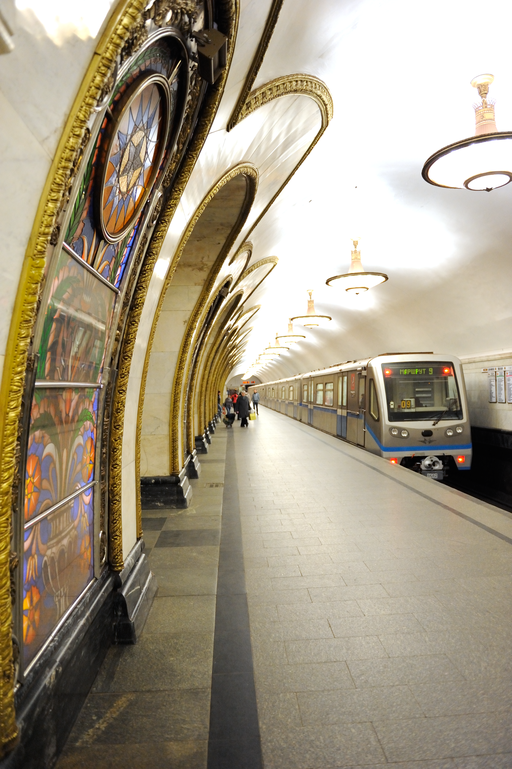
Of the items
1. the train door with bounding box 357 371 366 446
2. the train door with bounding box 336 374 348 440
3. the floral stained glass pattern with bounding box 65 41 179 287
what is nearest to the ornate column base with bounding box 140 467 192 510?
the floral stained glass pattern with bounding box 65 41 179 287

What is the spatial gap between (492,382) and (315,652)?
33.0 ft

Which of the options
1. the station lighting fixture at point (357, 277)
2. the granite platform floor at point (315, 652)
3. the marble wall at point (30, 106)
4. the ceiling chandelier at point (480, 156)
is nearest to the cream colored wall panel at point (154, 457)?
the granite platform floor at point (315, 652)

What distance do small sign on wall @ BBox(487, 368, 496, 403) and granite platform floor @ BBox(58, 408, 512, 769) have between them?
653cm

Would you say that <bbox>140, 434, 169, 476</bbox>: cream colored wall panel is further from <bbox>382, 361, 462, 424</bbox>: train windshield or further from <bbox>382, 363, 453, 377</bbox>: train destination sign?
<bbox>382, 363, 453, 377</bbox>: train destination sign

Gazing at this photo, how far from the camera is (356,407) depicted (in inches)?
473

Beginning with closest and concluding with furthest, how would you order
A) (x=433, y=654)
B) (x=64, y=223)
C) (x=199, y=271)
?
(x=64, y=223) < (x=433, y=654) < (x=199, y=271)

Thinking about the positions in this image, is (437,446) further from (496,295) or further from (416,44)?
(416,44)

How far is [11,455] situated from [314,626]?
7.65 ft

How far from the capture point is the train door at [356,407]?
11.5 m

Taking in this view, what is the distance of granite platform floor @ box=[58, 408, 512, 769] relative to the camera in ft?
6.88

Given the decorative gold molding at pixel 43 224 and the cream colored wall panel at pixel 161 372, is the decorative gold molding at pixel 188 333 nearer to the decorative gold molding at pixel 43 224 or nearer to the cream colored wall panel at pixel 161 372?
the cream colored wall panel at pixel 161 372

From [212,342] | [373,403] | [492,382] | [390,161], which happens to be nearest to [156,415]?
[390,161]

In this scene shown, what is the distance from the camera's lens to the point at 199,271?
6.95 m

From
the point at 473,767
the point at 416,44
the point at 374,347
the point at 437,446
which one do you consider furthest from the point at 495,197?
the point at 374,347
